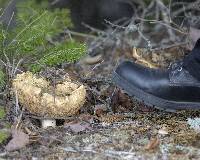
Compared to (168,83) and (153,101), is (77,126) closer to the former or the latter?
(153,101)

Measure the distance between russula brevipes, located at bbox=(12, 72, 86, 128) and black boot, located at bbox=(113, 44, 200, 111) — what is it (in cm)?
37

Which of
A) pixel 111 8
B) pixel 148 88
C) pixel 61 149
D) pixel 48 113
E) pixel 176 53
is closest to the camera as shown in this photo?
pixel 61 149

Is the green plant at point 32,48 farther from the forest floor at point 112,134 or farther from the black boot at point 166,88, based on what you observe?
the black boot at point 166,88

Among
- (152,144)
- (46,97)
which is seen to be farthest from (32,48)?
(152,144)

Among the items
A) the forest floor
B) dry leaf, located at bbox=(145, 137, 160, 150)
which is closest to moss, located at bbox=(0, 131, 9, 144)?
the forest floor

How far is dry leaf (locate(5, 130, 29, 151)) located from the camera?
2729mm

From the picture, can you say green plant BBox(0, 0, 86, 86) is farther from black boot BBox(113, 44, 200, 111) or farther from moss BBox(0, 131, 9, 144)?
moss BBox(0, 131, 9, 144)

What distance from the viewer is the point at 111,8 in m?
6.12

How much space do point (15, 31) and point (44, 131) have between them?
Answer: 0.91 m

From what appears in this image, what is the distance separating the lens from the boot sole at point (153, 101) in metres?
3.15

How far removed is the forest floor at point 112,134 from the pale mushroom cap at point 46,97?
87mm

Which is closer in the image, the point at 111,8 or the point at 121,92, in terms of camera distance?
the point at 121,92

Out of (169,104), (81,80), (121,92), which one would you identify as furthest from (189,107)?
(81,80)

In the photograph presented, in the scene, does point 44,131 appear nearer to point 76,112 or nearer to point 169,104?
point 76,112
